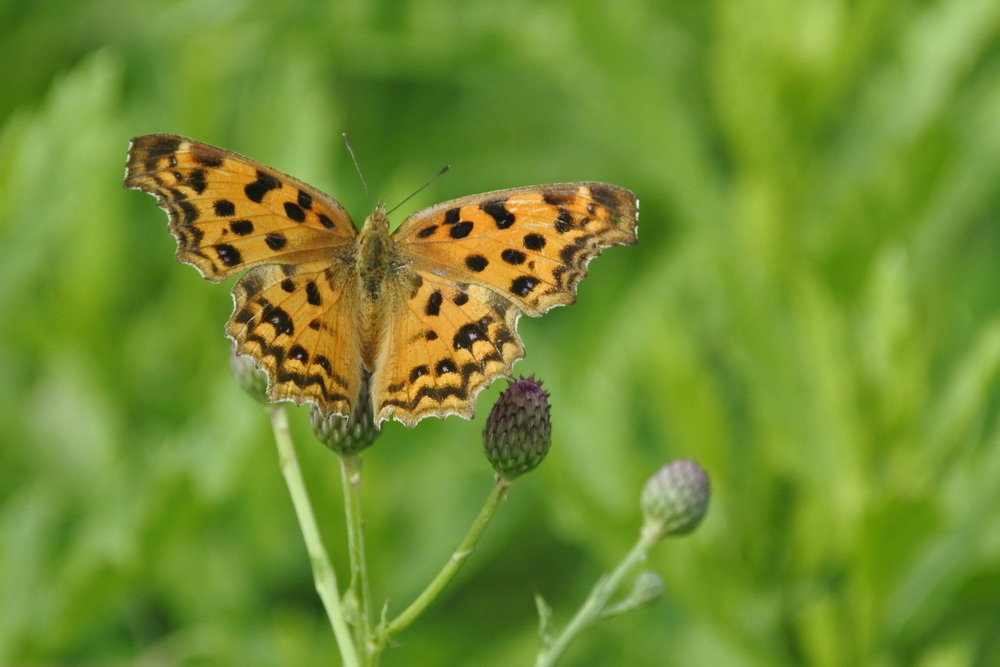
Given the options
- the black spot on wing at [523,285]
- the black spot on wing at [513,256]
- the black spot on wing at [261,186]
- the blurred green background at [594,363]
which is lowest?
the blurred green background at [594,363]

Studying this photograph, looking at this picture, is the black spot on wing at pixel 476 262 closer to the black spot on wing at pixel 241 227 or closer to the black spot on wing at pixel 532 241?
the black spot on wing at pixel 532 241

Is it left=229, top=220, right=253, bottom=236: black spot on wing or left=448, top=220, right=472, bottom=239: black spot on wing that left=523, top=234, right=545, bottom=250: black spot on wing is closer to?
left=448, top=220, right=472, bottom=239: black spot on wing

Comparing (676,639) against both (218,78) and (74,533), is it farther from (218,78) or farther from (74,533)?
(218,78)

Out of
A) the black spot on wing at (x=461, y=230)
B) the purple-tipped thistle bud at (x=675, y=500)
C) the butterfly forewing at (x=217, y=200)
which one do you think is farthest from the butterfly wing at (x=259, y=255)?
the purple-tipped thistle bud at (x=675, y=500)

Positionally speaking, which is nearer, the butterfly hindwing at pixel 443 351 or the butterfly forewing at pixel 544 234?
the butterfly hindwing at pixel 443 351

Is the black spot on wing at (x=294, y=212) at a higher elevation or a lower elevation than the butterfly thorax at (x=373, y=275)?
higher

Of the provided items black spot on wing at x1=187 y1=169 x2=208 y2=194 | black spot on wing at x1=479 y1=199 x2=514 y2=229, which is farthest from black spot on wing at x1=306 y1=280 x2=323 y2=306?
black spot on wing at x1=479 y1=199 x2=514 y2=229

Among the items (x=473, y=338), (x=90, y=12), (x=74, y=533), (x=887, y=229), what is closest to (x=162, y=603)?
(x=74, y=533)
